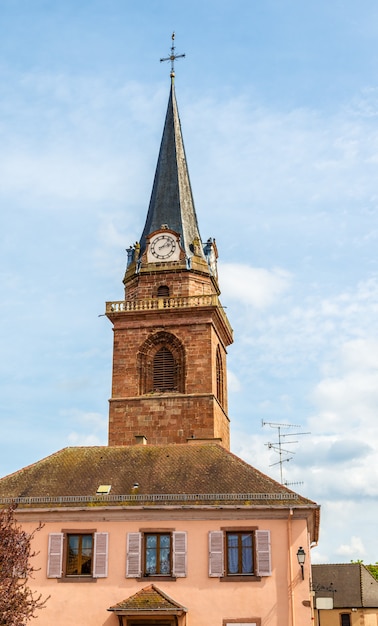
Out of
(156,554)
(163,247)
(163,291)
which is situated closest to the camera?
(156,554)

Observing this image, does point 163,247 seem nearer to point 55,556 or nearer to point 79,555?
point 79,555

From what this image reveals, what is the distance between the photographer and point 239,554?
25891 millimetres

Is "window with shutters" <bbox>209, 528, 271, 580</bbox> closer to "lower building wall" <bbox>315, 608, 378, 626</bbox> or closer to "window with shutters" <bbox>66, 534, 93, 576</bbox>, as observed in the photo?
"window with shutters" <bbox>66, 534, 93, 576</bbox>

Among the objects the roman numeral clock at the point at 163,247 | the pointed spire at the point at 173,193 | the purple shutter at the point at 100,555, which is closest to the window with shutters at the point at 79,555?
the purple shutter at the point at 100,555

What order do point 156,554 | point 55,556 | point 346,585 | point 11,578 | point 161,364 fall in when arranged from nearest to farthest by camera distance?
1. point 11,578
2. point 156,554
3. point 55,556
4. point 161,364
5. point 346,585

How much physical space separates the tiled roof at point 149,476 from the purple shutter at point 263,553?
100cm

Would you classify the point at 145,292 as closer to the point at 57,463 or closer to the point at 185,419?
the point at 185,419

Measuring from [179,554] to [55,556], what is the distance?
13.1 feet

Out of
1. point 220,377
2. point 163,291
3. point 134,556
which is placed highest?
point 163,291

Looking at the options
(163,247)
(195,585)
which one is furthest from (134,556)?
(163,247)

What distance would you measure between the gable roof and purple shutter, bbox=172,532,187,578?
113ft

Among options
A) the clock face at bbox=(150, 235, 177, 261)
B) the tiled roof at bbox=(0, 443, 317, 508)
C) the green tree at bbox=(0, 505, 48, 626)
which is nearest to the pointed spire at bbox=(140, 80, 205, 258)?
the clock face at bbox=(150, 235, 177, 261)

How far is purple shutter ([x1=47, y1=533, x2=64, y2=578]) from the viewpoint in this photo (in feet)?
85.9

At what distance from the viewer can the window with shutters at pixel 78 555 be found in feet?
85.6
